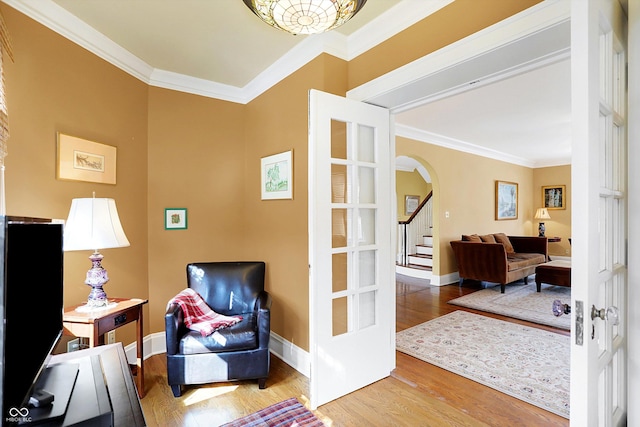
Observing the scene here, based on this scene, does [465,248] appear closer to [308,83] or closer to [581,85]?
[308,83]

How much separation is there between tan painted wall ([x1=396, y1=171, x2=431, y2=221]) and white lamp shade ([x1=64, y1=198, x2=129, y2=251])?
27.1 feet

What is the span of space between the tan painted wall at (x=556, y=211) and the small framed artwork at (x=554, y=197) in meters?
0.07

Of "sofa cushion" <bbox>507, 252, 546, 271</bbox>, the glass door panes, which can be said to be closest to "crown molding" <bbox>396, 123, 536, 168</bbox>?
"sofa cushion" <bbox>507, 252, 546, 271</bbox>

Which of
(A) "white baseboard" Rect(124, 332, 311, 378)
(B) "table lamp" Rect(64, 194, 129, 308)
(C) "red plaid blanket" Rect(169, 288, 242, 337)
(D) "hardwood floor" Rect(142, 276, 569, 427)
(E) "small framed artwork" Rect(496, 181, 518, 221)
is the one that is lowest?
(D) "hardwood floor" Rect(142, 276, 569, 427)

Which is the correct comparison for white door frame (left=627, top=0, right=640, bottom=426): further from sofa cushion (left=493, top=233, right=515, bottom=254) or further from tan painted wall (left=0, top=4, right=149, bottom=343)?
sofa cushion (left=493, top=233, right=515, bottom=254)

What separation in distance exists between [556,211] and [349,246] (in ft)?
A: 27.7

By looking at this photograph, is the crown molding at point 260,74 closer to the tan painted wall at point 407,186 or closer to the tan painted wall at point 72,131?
the tan painted wall at point 72,131

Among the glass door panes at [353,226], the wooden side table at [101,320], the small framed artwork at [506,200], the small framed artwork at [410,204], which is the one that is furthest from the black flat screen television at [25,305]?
the small framed artwork at [410,204]

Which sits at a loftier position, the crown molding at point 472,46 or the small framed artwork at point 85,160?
the crown molding at point 472,46

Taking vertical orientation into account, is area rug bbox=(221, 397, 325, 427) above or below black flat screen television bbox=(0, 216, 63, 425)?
below

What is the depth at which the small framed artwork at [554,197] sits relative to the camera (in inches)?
318

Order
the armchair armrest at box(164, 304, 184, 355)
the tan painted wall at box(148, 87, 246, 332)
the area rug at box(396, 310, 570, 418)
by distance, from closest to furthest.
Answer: the armchair armrest at box(164, 304, 184, 355) → the area rug at box(396, 310, 570, 418) → the tan painted wall at box(148, 87, 246, 332)

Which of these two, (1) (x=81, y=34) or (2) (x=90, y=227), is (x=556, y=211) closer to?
(2) (x=90, y=227)

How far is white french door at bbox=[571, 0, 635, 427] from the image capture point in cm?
90
